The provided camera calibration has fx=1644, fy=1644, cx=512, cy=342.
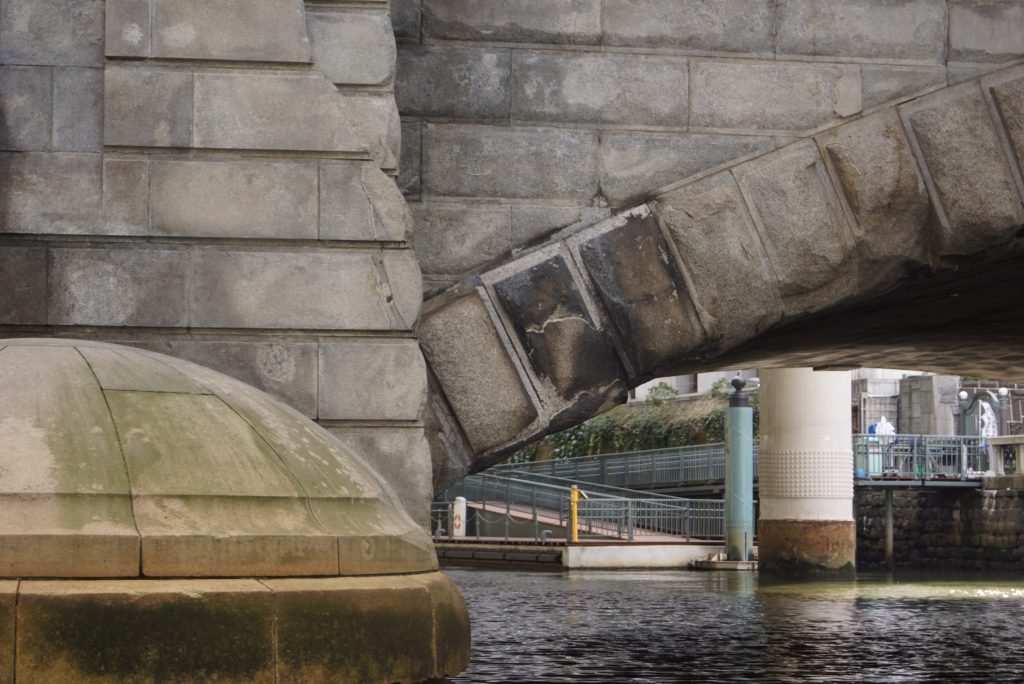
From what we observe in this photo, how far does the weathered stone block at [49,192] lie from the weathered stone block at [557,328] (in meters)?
2.01

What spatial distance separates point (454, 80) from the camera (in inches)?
330

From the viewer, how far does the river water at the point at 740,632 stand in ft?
31.0

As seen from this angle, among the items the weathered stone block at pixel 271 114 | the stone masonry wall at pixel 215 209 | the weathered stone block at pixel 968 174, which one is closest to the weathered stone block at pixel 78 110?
the stone masonry wall at pixel 215 209

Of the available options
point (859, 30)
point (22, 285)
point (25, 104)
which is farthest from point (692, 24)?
point (22, 285)

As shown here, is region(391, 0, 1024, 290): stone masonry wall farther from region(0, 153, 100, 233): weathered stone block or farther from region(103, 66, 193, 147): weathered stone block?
region(0, 153, 100, 233): weathered stone block

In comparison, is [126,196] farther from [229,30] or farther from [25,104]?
[229,30]

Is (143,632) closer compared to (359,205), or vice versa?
(143,632)

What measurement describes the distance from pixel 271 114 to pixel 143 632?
10.2ft

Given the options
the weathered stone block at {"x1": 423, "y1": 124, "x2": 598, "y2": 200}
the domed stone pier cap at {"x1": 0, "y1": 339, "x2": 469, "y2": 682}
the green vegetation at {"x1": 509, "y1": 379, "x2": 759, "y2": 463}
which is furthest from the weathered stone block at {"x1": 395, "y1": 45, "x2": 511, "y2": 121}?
the green vegetation at {"x1": 509, "y1": 379, "x2": 759, "y2": 463}

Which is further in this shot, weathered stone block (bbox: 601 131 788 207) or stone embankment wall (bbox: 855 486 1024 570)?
stone embankment wall (bbox: 855 486 1024 570)

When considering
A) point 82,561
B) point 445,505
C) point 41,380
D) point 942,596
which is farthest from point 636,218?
point 445,505

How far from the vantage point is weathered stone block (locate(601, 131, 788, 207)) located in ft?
27.4

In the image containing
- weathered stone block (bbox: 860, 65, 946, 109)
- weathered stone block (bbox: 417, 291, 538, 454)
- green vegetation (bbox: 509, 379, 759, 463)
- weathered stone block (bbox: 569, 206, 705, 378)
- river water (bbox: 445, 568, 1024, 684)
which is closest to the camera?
weathered stone block (bbox: 417, 291, 538, 454)

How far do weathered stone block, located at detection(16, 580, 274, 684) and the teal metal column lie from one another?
917 inches
